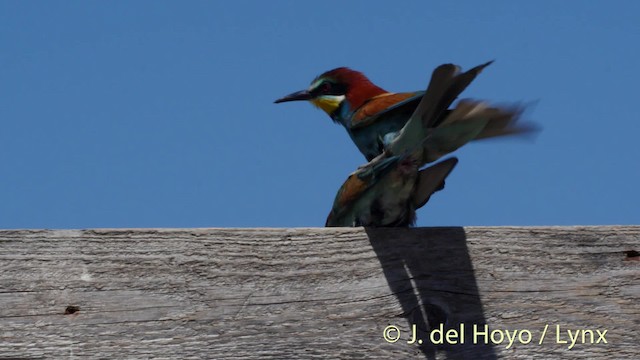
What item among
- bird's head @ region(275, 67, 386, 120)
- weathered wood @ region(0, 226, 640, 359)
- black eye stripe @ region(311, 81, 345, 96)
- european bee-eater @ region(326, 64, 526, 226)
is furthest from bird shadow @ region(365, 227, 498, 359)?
black eye stripe @ region(311, 81, 345, 96)

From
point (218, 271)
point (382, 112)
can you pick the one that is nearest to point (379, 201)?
point (218, 271)

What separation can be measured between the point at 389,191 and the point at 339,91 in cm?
155

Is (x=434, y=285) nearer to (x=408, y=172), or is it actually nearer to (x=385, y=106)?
(x=408, y=172)

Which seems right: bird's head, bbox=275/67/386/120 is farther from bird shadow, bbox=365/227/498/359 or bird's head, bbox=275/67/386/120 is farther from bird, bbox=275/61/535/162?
bird shadow, bbox=365/227/498/359

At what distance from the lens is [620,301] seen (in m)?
1.96

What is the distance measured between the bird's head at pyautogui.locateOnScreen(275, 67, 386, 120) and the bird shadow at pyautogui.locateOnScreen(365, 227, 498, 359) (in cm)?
166

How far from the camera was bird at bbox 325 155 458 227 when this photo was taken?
2.34m

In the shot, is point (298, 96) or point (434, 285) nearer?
point (434, 285)

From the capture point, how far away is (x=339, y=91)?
3855mm

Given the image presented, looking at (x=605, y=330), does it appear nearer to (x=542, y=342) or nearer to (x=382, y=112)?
(x=542, y=342)

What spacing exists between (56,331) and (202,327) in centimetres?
28

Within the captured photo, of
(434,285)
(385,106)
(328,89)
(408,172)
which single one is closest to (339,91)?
(328,89)
